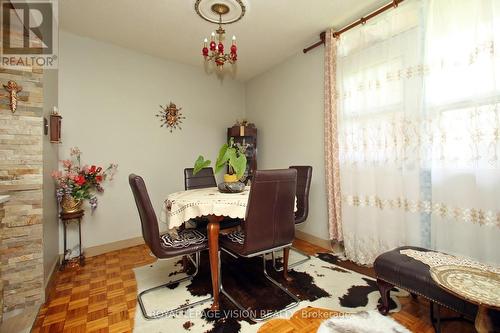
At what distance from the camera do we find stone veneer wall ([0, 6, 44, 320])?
1.69 m

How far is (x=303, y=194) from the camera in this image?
2680 mm

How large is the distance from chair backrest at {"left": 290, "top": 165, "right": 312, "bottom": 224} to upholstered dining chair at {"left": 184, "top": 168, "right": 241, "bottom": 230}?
0.71 metres

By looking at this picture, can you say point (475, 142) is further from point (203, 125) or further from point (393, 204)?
point (203, 125)

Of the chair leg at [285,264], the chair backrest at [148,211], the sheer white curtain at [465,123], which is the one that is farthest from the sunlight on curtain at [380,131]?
the chair backrest at [148,211]

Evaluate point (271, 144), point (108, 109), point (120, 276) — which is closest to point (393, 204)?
point (271, 144)

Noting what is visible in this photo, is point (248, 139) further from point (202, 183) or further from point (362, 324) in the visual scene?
point (362, 324)

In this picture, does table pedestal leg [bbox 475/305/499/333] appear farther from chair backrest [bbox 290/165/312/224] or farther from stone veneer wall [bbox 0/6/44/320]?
stone veneer wall [bbox 0/6/44/320]

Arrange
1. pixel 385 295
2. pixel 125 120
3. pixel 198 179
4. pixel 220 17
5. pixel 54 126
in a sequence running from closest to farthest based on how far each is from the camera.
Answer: pixel 385 295, pixel 54 126, pixel 220 17, pixel 198 179, pixel 125 120

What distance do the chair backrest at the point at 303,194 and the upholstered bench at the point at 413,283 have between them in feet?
3.28

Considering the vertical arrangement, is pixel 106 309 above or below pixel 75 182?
below

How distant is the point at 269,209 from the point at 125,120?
8.13 feet

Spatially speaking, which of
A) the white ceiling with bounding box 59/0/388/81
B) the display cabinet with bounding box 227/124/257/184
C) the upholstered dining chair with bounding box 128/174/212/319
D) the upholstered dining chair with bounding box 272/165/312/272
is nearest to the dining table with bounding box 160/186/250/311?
the upholstered dining chair with bounding box 128/174/212/319

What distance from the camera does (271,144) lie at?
3.84 meters

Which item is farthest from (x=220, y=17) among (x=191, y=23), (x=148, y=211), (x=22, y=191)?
(x=22, y=191)
